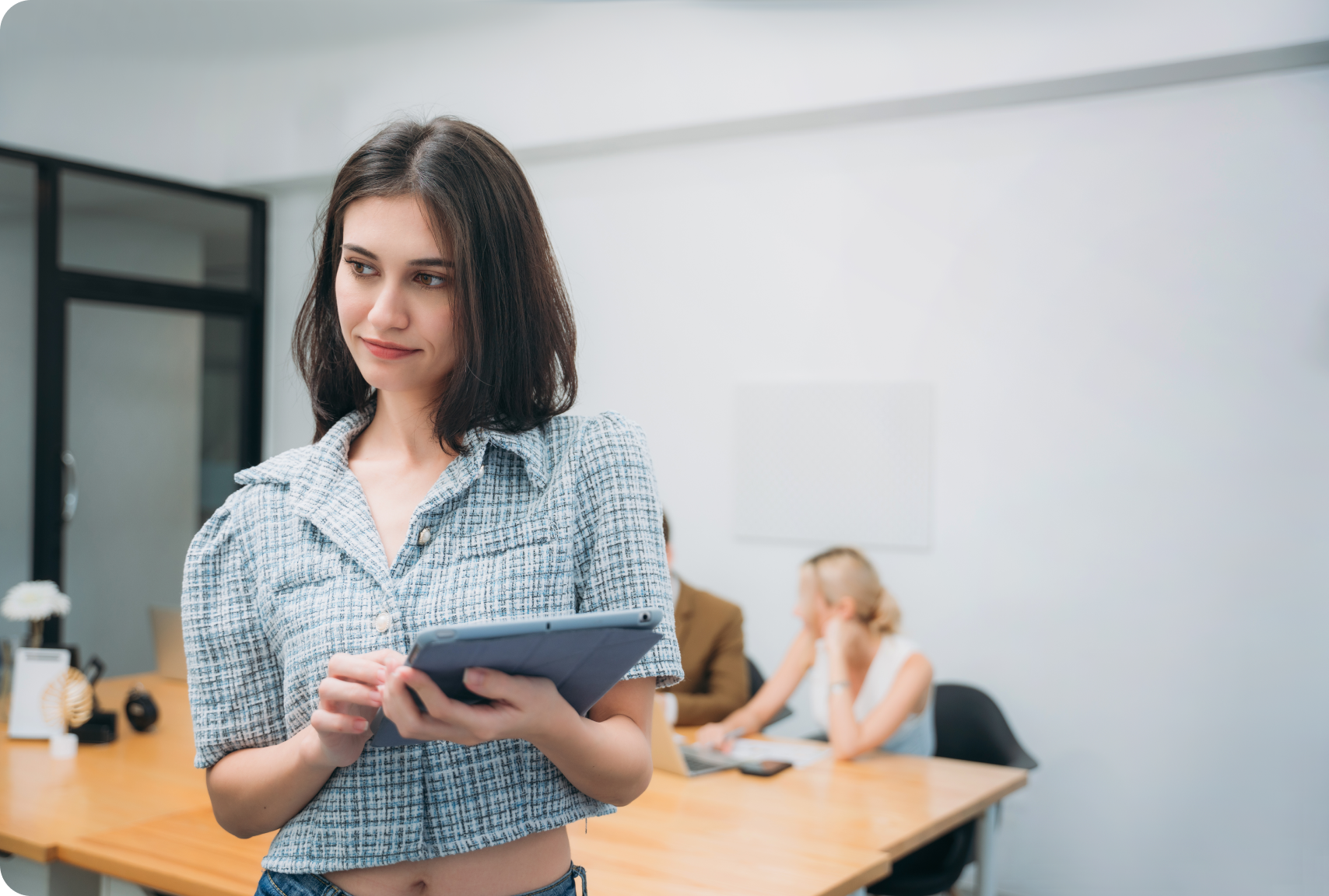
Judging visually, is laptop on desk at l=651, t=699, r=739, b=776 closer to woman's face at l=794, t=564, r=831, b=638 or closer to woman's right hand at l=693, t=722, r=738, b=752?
woman's right hand at l=693, t=722, r=738, b=752

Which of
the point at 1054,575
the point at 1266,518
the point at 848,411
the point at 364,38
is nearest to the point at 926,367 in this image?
the point at 848,411

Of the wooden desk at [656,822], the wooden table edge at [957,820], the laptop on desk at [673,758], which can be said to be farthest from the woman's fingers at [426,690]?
the laptop on desk at [673,758]

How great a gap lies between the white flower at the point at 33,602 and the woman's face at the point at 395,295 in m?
2.36

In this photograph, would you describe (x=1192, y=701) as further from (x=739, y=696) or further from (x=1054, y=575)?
(x=739, y=696)

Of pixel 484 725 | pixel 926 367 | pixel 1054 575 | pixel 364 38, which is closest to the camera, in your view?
pixel 484 725

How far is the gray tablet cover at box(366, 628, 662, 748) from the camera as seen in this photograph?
0.81m

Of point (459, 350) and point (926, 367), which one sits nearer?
point (459, 350)

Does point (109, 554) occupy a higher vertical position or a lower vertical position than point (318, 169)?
lower

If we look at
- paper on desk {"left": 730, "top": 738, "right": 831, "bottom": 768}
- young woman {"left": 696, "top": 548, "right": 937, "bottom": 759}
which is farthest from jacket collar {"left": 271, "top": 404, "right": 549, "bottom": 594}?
young woman {"left": 696, "top": 548, "right": 937, "bottom": 759}

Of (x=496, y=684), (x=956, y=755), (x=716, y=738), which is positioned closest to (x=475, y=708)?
(x=496, y=684)

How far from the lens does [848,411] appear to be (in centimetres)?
430

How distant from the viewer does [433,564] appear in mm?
1061

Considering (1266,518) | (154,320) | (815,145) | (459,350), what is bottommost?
(1266,518)

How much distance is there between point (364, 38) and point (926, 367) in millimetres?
3076
